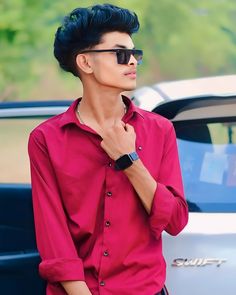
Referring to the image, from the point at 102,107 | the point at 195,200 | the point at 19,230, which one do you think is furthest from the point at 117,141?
the point at 19,230

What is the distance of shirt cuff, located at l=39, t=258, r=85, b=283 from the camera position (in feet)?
9.96

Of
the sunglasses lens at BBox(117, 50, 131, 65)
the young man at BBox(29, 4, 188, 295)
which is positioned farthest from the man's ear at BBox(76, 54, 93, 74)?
the sunglasses lens at BBox(117, 50, 131, 65)

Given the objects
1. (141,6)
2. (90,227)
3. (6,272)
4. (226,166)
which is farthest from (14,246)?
(141,6)

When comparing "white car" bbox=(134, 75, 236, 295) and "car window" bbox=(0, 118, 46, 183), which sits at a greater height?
"white car" bbox=(134, 75, 236, 295)

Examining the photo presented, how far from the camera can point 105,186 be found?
10.2 ft

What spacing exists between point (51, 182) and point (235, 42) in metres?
13.6

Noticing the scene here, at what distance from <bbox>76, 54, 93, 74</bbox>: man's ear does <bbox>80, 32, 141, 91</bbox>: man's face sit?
20 millimetres

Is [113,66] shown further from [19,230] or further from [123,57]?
[19,230]

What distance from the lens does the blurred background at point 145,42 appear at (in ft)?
41.1

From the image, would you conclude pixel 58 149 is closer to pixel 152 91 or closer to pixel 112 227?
pixel 112 227

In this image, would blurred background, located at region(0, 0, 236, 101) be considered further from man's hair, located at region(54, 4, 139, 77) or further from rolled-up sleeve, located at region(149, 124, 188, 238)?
rolled-up sleeve, located at region(149, 124, 188, 238)

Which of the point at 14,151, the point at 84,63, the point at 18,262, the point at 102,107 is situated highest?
the point at 84,63

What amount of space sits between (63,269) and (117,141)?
0.41m

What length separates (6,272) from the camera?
3.71m
